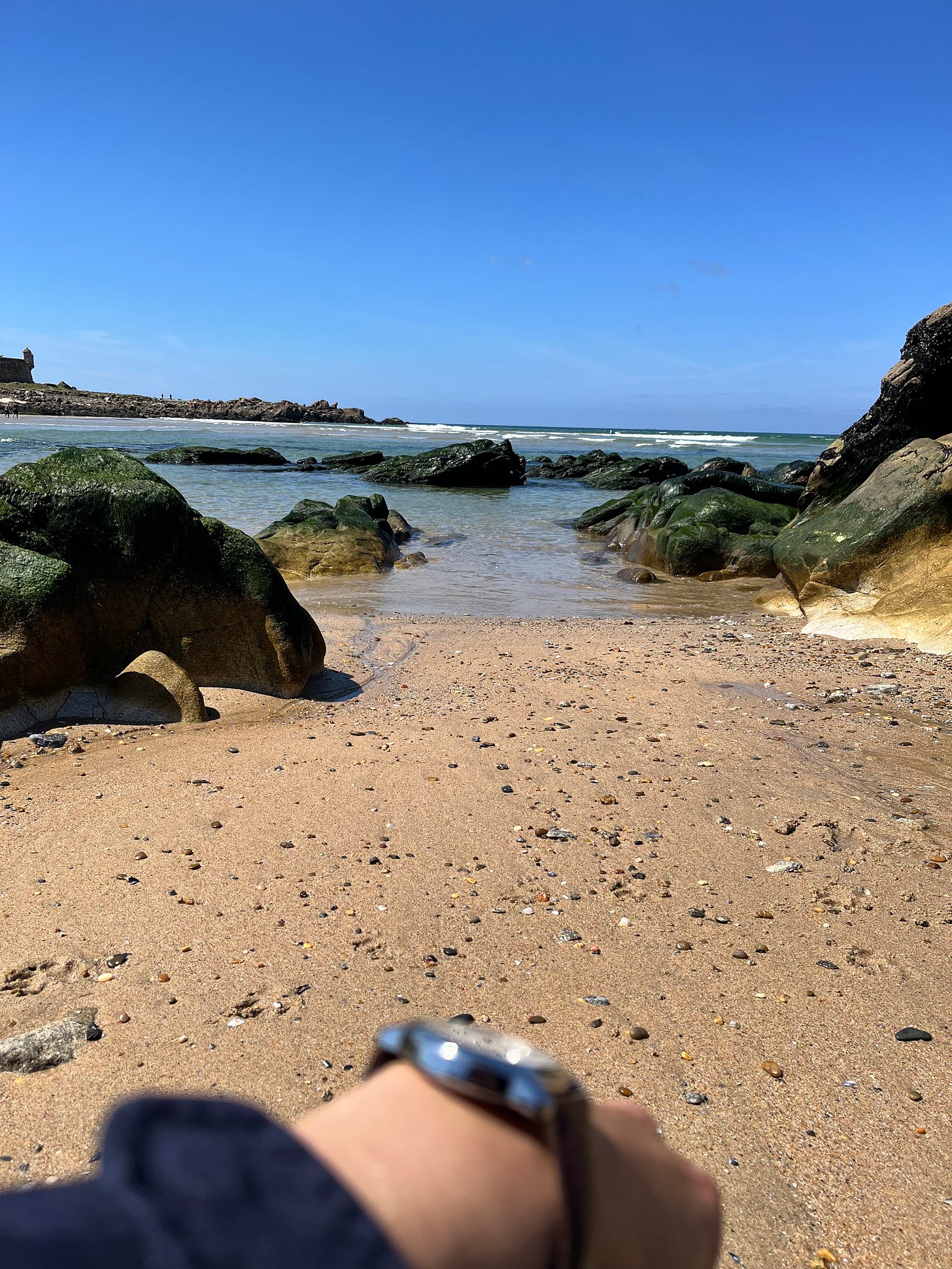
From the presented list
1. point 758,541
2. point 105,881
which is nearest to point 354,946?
point 105,881

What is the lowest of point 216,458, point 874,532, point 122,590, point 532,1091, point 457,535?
point 457,535

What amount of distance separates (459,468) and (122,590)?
24195mm

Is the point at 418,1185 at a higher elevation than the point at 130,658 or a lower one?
higher

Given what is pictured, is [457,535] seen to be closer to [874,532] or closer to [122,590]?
[874,532]

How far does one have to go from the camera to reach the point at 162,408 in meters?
76.6

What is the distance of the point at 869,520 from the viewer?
950cm

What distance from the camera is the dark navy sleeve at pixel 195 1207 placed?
518 mm

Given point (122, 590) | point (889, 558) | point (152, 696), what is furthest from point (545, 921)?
point (889, 558)

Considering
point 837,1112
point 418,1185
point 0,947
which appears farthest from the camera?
point 0,947

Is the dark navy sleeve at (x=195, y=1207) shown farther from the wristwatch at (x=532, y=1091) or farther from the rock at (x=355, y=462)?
the rock at (x=355, y=462)

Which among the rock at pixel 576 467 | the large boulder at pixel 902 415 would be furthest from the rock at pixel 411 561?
the rock at pixel 576 467

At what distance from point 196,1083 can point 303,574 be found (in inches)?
425

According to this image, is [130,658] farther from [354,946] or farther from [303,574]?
[303,574]

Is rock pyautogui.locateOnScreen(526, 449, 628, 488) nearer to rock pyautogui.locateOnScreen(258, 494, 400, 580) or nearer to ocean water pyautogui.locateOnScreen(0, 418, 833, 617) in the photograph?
ocean water pyautogui.locateOnScreen(0, 418, 833, 617)
